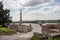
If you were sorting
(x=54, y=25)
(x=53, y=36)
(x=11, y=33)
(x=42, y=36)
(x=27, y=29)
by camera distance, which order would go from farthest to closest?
(x=27, y=29) < (x=11, y=33) < (x=54, y=25) < (x=42, y=36) < (x=53, y=36)

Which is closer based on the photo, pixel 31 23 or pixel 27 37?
pixel 27 37

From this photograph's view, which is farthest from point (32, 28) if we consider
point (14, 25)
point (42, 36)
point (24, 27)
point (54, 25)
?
point (42, 36)

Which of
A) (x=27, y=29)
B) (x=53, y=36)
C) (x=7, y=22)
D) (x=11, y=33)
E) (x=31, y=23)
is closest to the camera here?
(x=53, y=36)

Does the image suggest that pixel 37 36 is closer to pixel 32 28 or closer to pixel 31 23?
pixel 31 23

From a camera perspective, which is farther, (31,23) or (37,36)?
(31,23)

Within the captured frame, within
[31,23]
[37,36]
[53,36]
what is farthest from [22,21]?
[53,36]

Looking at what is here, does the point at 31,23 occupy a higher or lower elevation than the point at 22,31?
higher

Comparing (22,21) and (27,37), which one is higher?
(22,21)

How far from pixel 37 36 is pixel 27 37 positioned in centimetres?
51

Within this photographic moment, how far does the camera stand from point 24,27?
233 inches

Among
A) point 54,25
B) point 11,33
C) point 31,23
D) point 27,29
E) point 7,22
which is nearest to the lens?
point 54,25

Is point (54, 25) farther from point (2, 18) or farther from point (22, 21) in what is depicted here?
point (2, 18)

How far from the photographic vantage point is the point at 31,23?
5188 mm

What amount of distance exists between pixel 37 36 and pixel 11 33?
1533 mm
